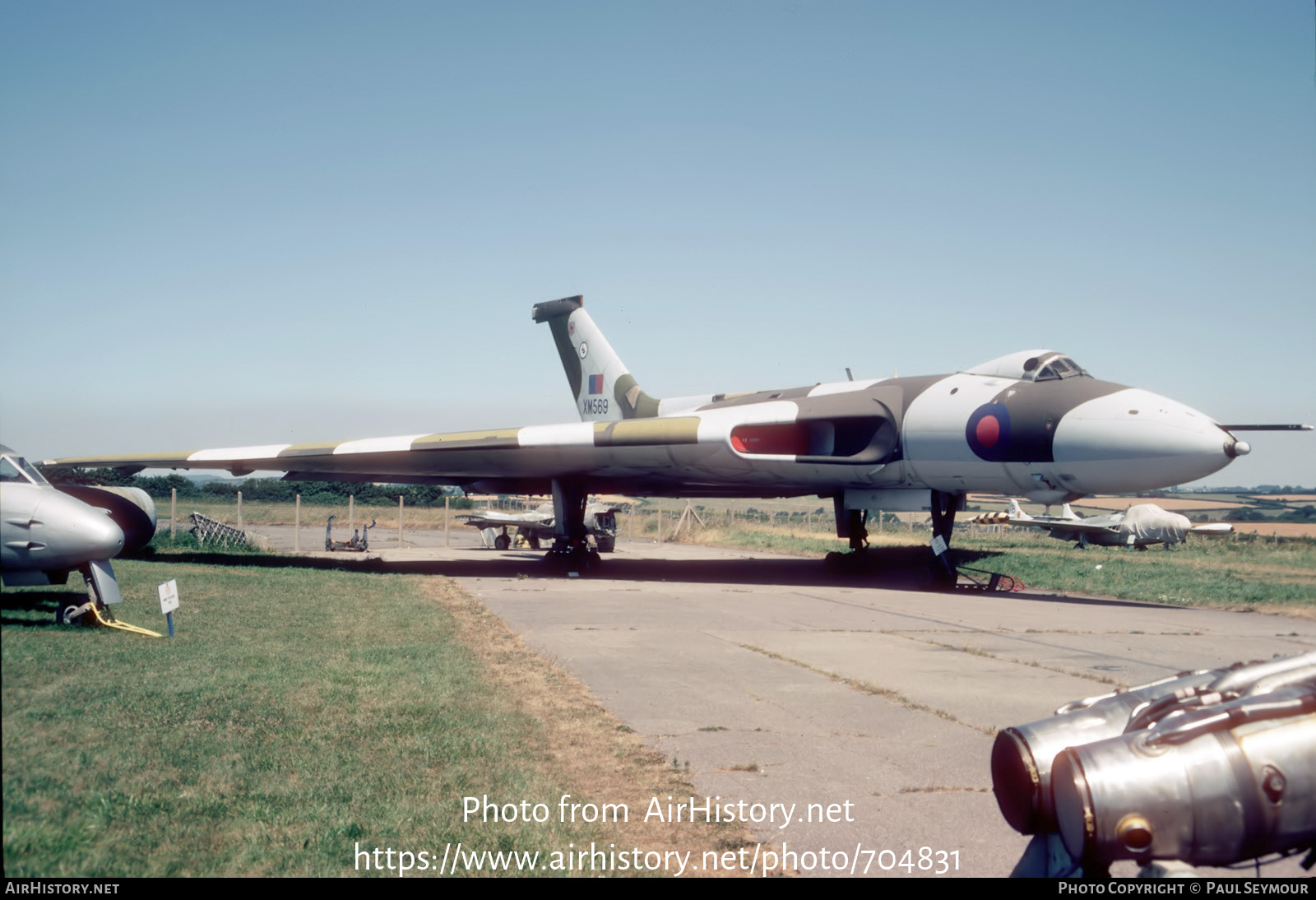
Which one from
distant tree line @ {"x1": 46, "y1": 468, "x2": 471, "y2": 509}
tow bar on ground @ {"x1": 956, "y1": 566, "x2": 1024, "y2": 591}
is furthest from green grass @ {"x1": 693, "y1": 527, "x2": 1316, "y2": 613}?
distant tree line @ {"x1": 46, "y1": 468, "x2": 471, "y2": 509}

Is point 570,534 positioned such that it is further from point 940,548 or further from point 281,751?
point 281,751

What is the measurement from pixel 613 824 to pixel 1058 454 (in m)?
10.9

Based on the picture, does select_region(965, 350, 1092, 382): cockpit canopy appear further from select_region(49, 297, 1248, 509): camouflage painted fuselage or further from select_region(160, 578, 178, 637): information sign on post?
select_region(160, 578, 178, 637): information sign on post

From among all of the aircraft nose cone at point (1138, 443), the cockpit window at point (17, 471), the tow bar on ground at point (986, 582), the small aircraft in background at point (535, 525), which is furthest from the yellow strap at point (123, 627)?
the small aircraft in background at point (535, 525)

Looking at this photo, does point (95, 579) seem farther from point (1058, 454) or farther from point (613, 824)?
point (1058, 454)

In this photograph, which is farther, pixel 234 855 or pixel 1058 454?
pixel 1058 454

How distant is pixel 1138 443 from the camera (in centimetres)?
1205

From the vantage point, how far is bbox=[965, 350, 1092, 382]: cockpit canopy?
13.3m

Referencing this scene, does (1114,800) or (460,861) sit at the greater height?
(1114,800)

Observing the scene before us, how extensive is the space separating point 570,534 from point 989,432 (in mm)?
8514

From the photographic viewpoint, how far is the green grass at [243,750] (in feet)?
6.59
